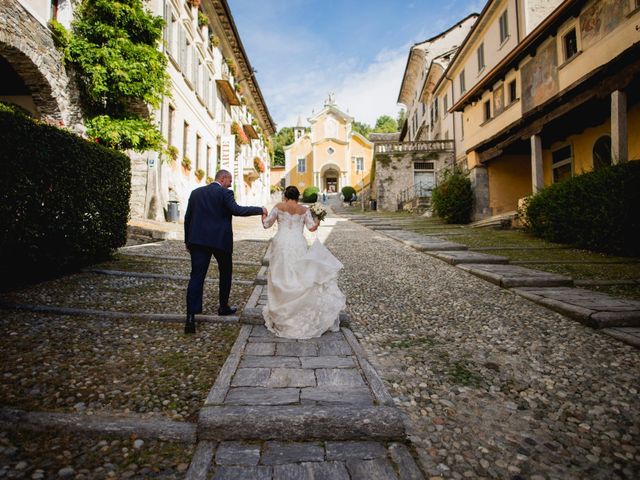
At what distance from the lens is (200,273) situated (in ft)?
12.8

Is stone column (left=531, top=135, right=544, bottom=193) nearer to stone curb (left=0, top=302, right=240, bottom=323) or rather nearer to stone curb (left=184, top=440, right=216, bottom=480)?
stone curb (left=0, top=302, right=240, bottom=323)

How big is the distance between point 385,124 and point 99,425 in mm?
81802

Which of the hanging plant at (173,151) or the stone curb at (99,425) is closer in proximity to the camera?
the stone curb at (99,425)

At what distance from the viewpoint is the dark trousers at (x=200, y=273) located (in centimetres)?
380

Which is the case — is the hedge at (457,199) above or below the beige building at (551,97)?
below

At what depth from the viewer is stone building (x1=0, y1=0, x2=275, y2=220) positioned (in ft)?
28.8

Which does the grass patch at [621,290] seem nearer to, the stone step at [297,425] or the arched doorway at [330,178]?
the stone step at [297,425]

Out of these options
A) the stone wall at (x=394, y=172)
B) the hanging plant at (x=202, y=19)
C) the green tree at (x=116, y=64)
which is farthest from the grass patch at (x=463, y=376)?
the stone wall at (x=394, y=172)

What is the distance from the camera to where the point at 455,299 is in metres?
5.04

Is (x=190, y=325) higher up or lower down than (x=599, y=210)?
lower down

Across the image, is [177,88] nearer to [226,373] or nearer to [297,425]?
[226,373]

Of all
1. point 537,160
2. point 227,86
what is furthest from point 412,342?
point 227,86

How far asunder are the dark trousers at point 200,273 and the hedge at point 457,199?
45.7 ft

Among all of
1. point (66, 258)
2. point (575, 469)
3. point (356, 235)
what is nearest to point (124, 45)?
point (66, 258)
